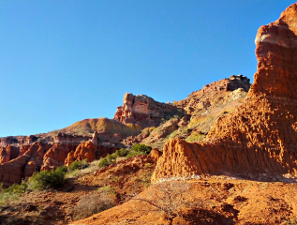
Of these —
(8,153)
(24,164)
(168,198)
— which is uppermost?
(8,153)

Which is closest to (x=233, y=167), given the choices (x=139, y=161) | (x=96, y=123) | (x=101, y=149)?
(x=139, y=161)

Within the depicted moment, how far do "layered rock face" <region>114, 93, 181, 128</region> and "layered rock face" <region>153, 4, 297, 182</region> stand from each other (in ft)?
189

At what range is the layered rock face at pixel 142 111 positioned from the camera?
269 feet

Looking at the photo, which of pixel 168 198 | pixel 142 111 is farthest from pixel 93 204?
pixel 142 111

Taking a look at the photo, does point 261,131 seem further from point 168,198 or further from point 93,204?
point 93,204

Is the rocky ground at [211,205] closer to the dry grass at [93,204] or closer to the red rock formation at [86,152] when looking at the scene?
the dry grass at [93,204]

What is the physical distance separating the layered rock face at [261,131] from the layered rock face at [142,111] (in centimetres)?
5747

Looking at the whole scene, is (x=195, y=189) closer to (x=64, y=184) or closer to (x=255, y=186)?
(x=255, y=186)

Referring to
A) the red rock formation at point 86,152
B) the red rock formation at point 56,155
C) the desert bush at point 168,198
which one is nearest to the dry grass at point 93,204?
the desert bush at point 168,198

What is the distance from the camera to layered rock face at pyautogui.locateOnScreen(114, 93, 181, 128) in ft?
269

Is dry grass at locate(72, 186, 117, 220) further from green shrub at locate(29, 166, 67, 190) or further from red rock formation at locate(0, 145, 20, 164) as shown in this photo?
red rock formation at locate(0, 145, 20, 164)

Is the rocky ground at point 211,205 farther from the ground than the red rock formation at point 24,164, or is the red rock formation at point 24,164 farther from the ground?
the red rock formation at point 24,164

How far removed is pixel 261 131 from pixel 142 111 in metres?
65.7

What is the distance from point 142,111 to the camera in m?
84.2
